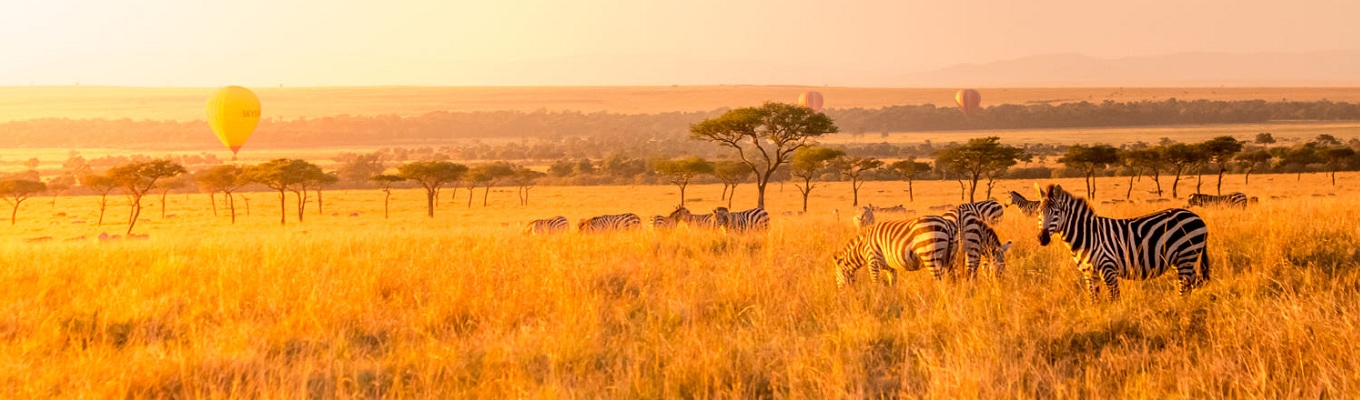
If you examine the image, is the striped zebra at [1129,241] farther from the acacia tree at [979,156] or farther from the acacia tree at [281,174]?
the acacia tree at [281,174]

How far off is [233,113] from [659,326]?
8466 cm

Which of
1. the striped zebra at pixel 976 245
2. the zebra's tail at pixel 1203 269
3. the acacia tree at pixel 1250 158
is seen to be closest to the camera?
the zebra's tail at pixel 1203 269

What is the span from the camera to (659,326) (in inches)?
260

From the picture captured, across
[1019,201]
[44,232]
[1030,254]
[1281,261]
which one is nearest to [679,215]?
[1019,201]

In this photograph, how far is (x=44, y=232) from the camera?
61812 mm

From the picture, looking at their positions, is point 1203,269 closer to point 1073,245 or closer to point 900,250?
point 1073,245

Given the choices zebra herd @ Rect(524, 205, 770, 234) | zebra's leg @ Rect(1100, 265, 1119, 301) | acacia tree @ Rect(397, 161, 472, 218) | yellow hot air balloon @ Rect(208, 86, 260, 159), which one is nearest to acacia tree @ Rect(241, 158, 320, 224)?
acacia tree @ Rect(397, 161, 472, 218)

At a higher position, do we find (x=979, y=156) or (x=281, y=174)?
(x=979, y=156)

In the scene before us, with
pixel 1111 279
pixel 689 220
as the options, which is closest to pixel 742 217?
pixel 689 220

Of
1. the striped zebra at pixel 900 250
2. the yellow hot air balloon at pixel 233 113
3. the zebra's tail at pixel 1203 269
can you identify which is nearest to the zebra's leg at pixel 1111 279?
the zebra's tail at pixel 1203 269

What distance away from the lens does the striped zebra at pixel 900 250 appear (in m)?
8.34

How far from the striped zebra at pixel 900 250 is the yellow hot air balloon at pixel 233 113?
8266 centimetres

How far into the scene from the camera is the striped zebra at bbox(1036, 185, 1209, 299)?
300 inches

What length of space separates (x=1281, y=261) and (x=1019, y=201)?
1596 cm
